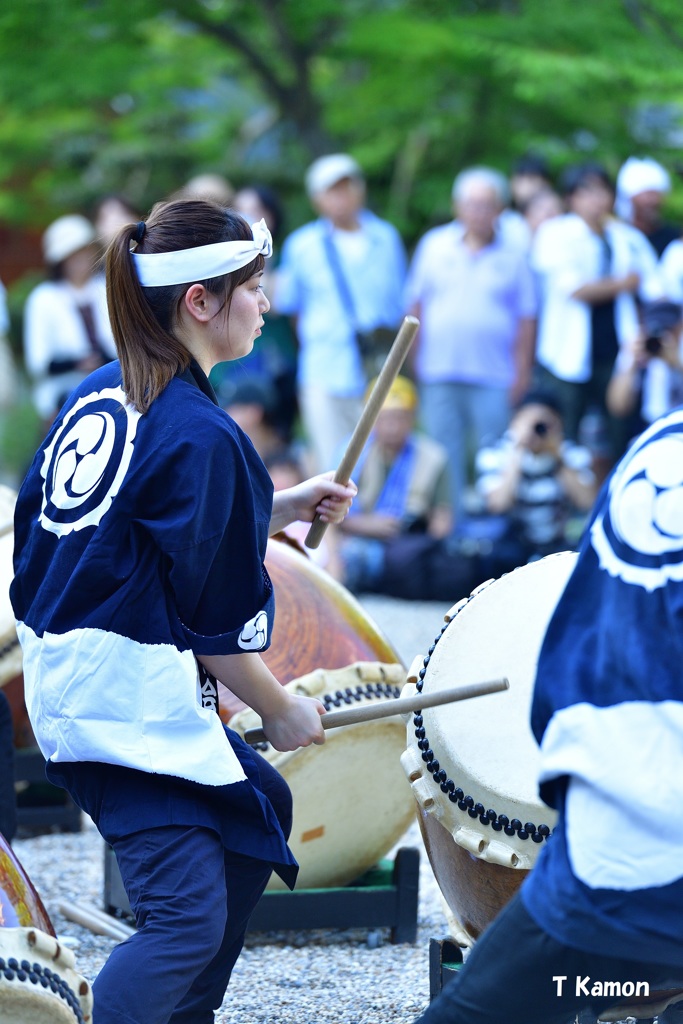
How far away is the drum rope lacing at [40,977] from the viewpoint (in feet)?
6.05

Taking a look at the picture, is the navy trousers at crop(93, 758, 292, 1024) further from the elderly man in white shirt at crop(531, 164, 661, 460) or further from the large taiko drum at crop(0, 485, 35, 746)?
the elderly man in white shirt at crop(531, 164, 661, 460)

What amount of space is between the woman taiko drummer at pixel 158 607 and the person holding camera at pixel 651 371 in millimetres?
4082

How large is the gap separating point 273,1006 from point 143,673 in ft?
3.19

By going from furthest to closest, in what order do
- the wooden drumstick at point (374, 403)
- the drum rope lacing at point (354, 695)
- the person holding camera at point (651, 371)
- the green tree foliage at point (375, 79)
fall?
the green tree foliage at point (375, 79)
the person holding camera at point (651, 371)
the drum rope lacing at point (354, 695)
the wooden drumstick at point (374, 403)

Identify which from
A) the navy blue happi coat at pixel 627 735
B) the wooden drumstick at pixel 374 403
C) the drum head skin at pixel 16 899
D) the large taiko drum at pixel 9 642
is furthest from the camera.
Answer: the large taiko drum at pixel 9 642

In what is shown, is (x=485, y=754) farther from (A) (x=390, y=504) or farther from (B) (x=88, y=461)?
(A) (x=390, y=504)

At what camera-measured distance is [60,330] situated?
6027mm

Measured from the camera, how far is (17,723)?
138 inches

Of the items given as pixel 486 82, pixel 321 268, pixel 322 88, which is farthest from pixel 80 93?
pixel 321 268

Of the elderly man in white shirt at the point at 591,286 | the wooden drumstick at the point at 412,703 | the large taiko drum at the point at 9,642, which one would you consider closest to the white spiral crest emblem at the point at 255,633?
the wooden drumstick at the point at 412,703

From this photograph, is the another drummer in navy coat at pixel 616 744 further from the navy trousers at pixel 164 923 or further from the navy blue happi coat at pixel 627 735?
the navy trousers at pixel 164 923

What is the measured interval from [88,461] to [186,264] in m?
0.33

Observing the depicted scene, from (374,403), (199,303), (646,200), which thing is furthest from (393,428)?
(199,303)

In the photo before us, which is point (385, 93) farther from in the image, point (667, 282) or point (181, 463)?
point (181, 463)
